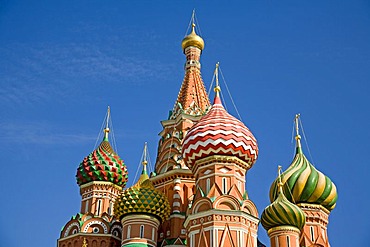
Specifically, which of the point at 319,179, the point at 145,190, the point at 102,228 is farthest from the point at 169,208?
the point at 319,179

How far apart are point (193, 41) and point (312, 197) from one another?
9.67m

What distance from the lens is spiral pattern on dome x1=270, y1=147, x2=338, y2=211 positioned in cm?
2642

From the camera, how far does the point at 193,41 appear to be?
101 feet

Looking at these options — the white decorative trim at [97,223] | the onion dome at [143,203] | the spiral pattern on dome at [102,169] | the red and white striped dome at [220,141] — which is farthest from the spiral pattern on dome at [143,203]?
the spiral pattern on dome at [102,169]

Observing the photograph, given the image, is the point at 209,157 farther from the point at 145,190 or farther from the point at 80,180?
the point at 80,180

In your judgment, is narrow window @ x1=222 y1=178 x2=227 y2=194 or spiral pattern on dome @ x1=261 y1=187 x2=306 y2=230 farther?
Answer: spiral pattern on dome @ x1=261 y1=187 x2=306 y2=230

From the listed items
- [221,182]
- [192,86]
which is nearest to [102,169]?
[192,86]

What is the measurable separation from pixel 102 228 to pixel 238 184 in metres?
6.41

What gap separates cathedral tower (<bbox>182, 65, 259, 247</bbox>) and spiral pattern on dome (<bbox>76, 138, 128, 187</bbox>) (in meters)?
5.07

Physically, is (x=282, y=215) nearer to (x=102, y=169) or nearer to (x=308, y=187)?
(x=308, y=187)

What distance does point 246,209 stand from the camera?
21844mm

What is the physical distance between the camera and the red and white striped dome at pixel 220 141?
22453mm

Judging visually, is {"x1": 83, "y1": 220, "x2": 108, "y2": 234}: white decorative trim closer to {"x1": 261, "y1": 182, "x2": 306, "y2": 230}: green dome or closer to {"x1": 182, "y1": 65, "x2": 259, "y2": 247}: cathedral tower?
{"x1": 182, "y1": 65, "x2": 259, "y2": 247}: cathedral tower

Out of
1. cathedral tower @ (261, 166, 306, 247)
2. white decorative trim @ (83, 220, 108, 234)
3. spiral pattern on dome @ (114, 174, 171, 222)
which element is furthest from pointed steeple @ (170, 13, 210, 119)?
cathedral tower @ (261, 166, 306, 247)
